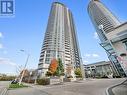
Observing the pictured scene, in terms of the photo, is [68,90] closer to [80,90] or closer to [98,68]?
[80,90]

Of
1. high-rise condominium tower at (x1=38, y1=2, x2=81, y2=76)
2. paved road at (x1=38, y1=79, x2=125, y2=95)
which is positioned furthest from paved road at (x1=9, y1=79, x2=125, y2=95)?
high-rise condominium tower at (x1=38, y1=2, x2=81, y2=76)

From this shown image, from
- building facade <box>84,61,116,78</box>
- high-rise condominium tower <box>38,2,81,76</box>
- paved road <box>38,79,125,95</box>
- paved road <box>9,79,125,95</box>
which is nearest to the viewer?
paved road <box>38,79,125,95</box>

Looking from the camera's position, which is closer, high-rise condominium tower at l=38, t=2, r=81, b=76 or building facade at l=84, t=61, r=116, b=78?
building facade at l=84, t=61, r=116, b=78

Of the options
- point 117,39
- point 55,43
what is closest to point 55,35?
point 55,43

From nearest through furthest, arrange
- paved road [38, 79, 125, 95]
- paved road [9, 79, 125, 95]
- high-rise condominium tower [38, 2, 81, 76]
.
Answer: paved road [38, 79, 125, 95], paved road [9, 79, 125, 95], high-rise condominium tower [38, 2, 81, 76]

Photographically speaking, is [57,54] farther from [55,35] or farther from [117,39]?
[117,39]

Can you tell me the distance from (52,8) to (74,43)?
167 ft

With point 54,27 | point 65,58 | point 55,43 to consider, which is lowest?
point 65,58

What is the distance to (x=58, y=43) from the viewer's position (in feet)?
521

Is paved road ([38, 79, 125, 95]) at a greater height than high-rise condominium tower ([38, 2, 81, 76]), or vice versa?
high-rise condominium tower ([38, 2, 81, 76])

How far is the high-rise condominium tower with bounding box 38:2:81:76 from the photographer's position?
14525cm

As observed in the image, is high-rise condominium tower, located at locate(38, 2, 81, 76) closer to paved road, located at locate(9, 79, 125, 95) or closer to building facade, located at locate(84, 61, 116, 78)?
building facade, located at locate(84, 61, 116, 78)

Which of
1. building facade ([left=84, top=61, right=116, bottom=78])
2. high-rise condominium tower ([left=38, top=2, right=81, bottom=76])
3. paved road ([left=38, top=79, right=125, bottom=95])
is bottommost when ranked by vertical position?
paved road ([left=38, top=79, right=125, bottom=95])

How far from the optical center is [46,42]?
156m
